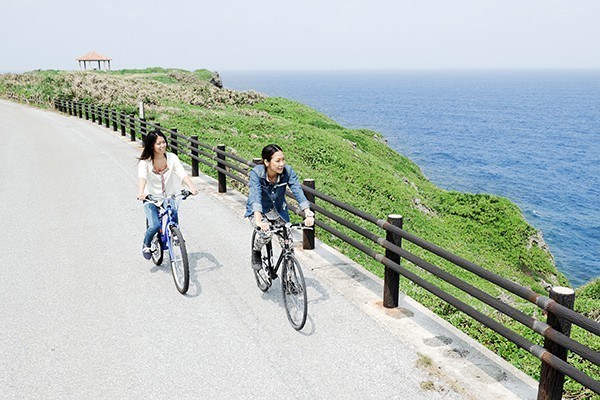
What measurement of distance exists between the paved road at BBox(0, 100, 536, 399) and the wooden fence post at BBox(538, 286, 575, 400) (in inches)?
26.9

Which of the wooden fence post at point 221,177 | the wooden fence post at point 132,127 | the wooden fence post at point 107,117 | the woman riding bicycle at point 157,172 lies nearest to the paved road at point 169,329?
the woman riding bicycle at point 157,172

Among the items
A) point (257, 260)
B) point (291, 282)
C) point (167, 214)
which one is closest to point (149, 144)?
point (167, 214)

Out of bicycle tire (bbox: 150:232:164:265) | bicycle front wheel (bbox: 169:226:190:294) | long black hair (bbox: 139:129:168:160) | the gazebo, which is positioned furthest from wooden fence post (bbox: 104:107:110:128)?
the gazebo

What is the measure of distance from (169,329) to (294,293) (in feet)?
5.04

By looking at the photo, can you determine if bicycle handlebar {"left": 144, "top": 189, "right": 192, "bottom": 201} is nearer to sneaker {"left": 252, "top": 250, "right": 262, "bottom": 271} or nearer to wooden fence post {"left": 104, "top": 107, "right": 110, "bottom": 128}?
sneaker {"left": 252, "top": 250, "right": 262, "bottom": 271}

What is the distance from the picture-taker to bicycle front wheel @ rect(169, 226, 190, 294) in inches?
267

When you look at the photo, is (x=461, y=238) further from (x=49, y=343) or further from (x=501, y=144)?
(x=501, y=144)

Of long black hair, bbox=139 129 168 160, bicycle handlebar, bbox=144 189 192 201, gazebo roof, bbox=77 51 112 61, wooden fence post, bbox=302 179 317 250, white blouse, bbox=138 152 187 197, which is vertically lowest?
wooden fence post, bbox=302 179 317 250

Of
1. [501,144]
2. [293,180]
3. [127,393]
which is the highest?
[293,180]

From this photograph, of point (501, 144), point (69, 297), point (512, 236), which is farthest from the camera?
point (501, 144)

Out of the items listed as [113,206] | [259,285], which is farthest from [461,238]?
[259,285]

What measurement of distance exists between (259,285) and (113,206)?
19.8ft

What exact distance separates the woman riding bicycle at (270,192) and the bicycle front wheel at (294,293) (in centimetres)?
51

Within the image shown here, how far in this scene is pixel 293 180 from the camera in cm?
628
